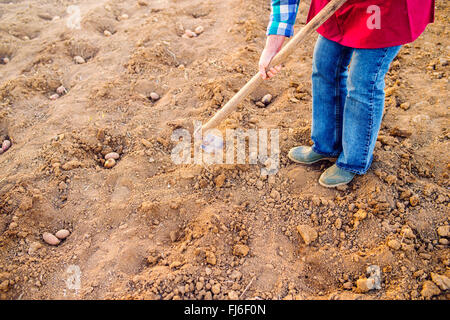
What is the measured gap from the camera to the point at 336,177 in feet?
6.28

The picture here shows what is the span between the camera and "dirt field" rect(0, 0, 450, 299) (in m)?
1.57

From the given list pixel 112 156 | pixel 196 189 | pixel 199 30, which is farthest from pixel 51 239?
pixel 199 30

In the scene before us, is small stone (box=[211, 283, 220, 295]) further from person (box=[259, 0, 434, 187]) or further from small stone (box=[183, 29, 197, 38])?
small stone (box=[183, 29, 197, 38])

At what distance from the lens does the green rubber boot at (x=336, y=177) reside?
1904mm

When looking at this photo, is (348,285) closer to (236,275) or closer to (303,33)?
(236,275)

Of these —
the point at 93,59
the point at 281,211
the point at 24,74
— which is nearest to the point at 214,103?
the point at 281,211

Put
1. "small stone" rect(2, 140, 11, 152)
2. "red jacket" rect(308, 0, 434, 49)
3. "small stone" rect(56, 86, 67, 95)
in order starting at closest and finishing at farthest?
"red jacket" rect(308, 0, 434, 49) → "small stone" rect(2, 140, 11, 152) → "small stone" rect(56, 86, 67, 95)

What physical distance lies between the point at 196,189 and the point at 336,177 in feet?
2.87

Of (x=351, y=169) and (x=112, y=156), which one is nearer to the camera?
(x=351, y=169)

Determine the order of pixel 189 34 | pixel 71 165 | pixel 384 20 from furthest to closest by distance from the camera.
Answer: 1. pixel 189 34
2. pixel 71 165
3. pixel 384 20

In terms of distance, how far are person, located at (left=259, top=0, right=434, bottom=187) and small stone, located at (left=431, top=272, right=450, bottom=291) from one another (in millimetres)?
648

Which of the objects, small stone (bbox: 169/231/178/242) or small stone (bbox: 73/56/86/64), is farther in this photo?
small stone (bbox: 73/56/86/64)

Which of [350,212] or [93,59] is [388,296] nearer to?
[350,212]

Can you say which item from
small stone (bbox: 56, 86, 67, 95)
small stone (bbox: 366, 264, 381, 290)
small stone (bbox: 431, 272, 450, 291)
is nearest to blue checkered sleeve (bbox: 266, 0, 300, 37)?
small stone (bbox: 366, 264, 381, 290)
